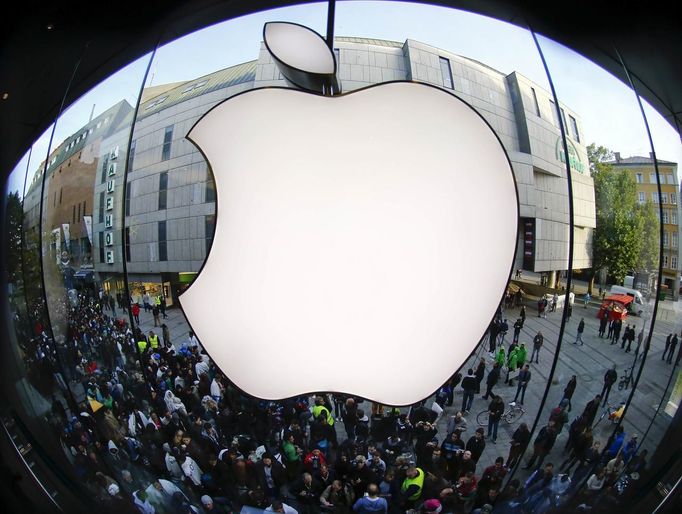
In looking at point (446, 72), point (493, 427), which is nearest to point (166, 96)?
point (446, 72)

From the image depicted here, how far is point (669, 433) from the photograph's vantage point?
1.90 meters

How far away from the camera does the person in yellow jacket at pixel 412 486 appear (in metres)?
1.94

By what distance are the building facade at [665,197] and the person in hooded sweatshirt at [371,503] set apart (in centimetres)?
194

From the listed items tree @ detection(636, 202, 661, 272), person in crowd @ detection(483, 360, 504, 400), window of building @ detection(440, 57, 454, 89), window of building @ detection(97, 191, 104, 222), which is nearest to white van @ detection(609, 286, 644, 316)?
tree @ detection(636, 202, 661, 272)

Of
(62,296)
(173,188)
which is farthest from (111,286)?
(173,188)

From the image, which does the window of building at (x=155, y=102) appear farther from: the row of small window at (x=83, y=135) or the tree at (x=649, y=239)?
the tree at (x=649, y=239)

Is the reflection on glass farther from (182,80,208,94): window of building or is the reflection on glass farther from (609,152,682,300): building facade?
(182,80,208,94): window of building

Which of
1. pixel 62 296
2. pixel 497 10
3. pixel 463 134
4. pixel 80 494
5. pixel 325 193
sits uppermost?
pixel 497 10

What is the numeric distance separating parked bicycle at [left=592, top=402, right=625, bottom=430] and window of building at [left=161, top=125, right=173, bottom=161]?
2.82 metres

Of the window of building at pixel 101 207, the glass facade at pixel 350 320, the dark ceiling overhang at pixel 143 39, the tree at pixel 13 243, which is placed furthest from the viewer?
the tree at pixel 13 243

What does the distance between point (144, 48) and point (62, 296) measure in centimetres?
157

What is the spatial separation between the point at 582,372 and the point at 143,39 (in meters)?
3.03

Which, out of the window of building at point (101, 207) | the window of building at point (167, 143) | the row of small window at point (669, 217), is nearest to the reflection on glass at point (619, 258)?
the row of small window at point (669, 217)

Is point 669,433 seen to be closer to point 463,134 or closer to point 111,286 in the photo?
point 463,134
